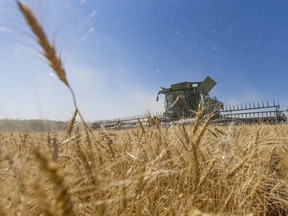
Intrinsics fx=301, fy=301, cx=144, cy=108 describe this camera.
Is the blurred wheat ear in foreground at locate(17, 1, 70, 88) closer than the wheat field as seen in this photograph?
No

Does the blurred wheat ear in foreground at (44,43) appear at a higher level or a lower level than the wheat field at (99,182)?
higher

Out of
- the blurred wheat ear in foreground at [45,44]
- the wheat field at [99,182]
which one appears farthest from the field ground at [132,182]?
the blurred wheat ear in foreground at [45,44]

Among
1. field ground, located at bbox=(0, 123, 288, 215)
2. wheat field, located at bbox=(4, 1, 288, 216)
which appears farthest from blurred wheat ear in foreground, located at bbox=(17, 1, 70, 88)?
field ground, located at bbox=(0, 123, 288, 215)

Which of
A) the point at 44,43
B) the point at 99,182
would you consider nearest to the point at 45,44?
A: the point at 44,43

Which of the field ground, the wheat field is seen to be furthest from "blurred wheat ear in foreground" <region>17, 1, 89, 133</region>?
the field ground

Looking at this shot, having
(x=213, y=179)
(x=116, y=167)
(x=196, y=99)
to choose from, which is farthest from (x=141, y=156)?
(x=196, y=99)

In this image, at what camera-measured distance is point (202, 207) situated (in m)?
1.14

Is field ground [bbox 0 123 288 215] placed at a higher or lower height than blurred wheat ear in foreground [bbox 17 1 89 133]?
lower

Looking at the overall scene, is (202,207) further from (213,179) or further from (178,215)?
(178,215)

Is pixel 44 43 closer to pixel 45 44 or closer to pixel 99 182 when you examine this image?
pixel 45 44

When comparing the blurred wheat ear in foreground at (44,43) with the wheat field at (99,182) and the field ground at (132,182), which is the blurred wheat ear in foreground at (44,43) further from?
the field ground at (132,182)

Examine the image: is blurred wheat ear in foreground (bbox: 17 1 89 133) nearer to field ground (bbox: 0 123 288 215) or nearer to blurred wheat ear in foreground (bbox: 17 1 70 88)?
blurred wheat ear in foreground (bbox: 17 1 70 88)

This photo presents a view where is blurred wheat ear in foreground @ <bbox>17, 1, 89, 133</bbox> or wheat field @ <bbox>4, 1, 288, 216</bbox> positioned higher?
blurred wheat ear in foreground @ <bbox>17, 1, 89, 133</bbox>

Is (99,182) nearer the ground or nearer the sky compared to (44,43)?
nearer the ground
